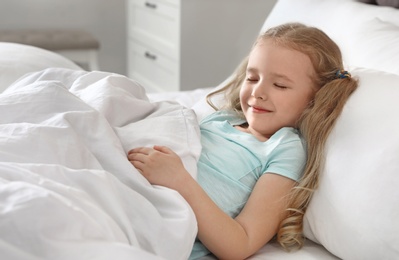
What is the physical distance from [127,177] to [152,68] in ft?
7.57

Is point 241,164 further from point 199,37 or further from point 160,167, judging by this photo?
point 199,37

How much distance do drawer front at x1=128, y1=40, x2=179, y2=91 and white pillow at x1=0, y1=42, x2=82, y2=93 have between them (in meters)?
1.05

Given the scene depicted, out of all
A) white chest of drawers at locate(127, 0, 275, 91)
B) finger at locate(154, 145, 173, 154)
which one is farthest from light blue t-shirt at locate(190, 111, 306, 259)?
white chest of drawers at locate(127, 0, 275, 91)

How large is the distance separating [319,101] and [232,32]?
73.2 inches

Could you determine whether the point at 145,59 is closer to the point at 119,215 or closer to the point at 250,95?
the point at 250,95

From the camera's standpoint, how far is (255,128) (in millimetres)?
1302

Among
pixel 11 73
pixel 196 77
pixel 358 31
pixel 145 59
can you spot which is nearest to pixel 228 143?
pixel 358 31

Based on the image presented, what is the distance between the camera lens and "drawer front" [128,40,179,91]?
310 centimetres

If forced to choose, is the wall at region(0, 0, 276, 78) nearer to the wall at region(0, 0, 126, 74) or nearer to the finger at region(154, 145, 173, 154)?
the wall at region(0, 0, 126, 74)

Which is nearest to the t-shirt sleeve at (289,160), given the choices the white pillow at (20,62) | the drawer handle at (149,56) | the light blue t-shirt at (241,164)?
the light blue t-shirt at (241,164)

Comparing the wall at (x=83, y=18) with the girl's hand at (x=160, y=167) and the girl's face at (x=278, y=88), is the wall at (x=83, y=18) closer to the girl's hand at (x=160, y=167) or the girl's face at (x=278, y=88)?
the girl's face at (x=278, y=88)

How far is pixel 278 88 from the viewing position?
127 centimetres

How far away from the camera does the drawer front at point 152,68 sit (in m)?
3.10

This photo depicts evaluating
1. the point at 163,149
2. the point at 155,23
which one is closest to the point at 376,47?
the point at 163,149
